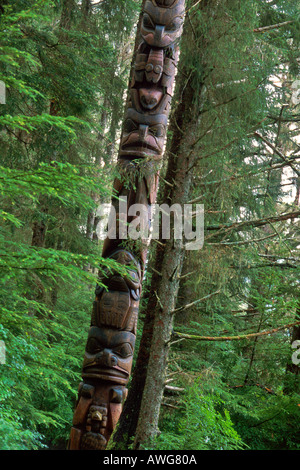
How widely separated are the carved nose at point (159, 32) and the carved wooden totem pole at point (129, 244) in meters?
0.01

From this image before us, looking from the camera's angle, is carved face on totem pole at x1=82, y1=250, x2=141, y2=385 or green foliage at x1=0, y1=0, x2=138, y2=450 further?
carved face on totem pole at x1=82, y1=250, x2=141, y2=385

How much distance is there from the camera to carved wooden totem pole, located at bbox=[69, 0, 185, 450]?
17.9 feet

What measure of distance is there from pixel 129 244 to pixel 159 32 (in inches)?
114

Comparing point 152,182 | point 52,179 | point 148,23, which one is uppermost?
point 148,23

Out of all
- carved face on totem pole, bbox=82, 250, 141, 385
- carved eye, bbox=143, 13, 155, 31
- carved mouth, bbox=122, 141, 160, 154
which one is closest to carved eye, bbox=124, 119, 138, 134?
carved mouth, bbox=122, 141, 160, 154

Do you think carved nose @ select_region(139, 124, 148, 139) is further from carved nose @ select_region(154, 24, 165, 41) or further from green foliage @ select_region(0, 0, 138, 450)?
carved nose @ select_region(154, 24, 165, 41)

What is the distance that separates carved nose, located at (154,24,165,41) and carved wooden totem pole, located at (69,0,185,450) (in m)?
0.01

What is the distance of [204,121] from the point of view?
6.82m

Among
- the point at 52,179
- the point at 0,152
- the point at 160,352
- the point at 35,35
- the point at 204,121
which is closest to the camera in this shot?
the point at 52,179

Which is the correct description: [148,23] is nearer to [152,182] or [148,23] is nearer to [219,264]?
[152,182]

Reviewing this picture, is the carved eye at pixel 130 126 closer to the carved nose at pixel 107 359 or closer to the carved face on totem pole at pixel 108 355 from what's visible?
the carved face on totem pole at pixel 108 355
